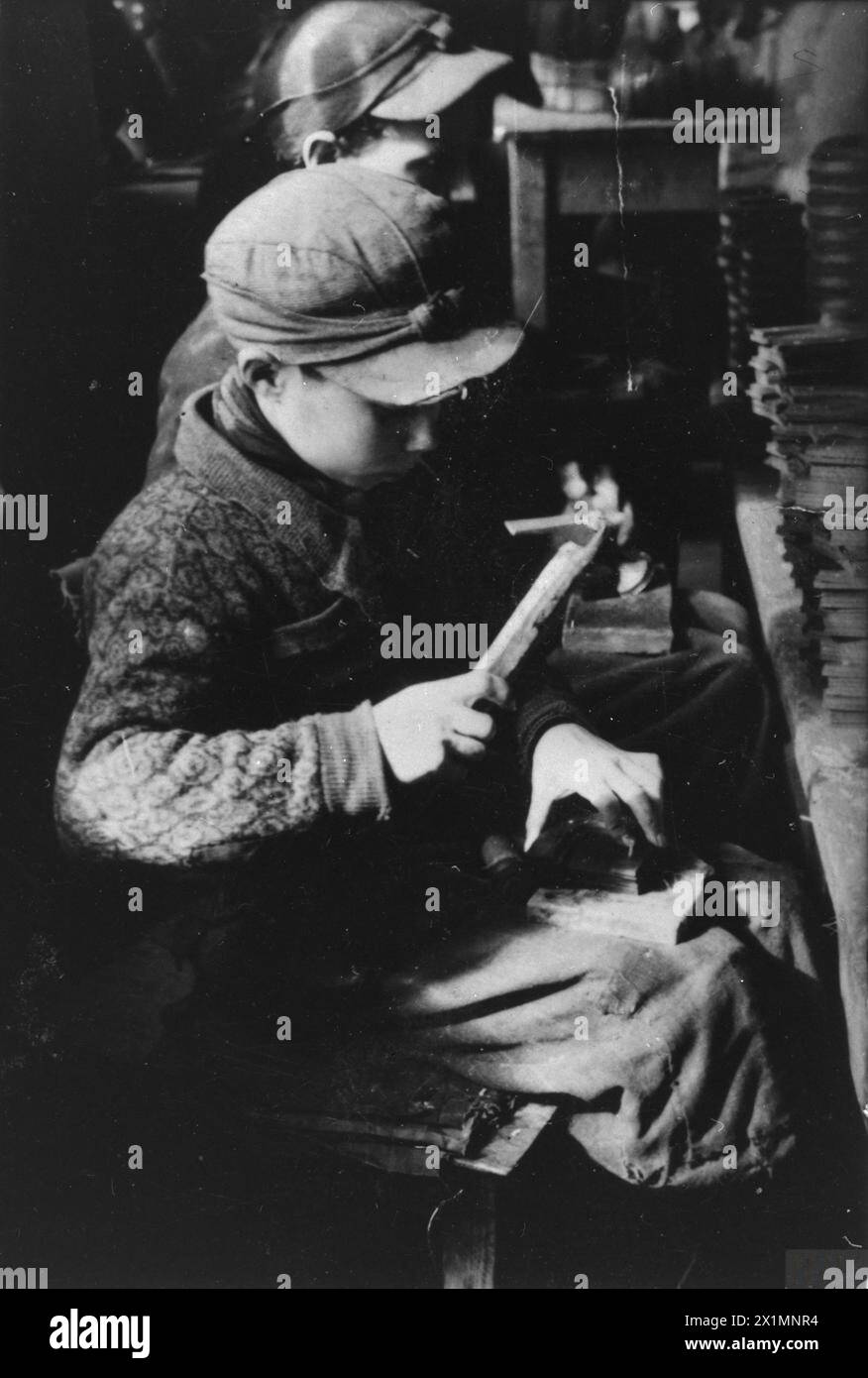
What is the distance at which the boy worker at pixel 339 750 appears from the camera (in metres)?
2.02

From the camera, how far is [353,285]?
6.54 ft

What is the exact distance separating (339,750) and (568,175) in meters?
0.97

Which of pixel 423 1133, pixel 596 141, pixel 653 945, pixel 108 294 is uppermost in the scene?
pixel 596 141

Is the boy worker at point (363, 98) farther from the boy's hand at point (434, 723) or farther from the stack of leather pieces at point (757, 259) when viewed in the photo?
the boy's hand at point (434, 723)

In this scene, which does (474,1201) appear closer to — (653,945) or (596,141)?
(653,945)

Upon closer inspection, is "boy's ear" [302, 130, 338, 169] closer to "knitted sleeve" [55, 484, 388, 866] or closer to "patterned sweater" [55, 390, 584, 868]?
"patterned sweater" [55, 390, 584, 868]

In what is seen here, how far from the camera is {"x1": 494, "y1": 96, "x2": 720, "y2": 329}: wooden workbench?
2094 mm

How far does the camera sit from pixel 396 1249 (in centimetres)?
219

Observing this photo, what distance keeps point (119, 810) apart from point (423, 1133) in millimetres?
691

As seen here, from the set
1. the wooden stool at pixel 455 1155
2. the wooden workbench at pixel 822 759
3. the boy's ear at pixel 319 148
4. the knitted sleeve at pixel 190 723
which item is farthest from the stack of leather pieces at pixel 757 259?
the wooden stool at pixel 455 1155

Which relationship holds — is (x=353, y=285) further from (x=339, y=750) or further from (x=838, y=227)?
(x=838, y=227)

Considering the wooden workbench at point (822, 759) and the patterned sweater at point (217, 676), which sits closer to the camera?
the patterned sweater at point (217, 676)
